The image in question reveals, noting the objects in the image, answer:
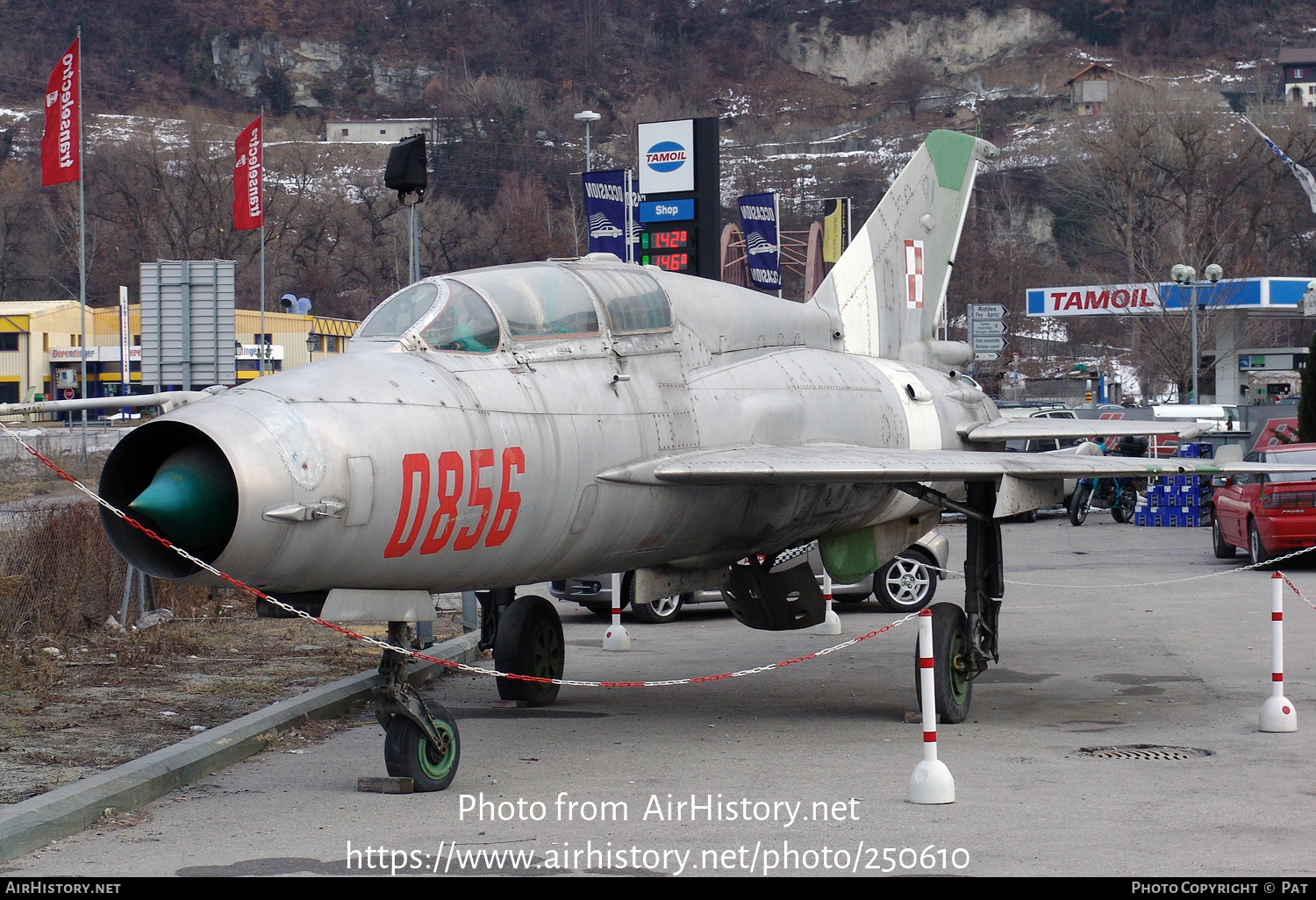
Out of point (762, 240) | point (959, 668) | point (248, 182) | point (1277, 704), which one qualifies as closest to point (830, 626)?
point (959, 668)

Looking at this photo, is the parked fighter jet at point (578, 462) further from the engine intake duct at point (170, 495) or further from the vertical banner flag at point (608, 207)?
the vertical banner flag at point (608, 207)

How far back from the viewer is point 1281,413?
3909 cm

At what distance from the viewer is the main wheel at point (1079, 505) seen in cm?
3022

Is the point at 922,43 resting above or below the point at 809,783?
above

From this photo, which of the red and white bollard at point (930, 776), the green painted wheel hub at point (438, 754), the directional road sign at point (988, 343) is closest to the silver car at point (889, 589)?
the green painted wheel hub at point (438, 754)

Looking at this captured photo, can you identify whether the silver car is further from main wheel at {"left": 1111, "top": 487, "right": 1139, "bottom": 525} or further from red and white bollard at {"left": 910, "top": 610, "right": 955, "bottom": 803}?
main wheel at {"left": 1111, "top": 487, "right": 1139, "bottom": 525}

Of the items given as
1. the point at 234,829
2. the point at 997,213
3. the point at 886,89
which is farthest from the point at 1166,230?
the point at 886,89

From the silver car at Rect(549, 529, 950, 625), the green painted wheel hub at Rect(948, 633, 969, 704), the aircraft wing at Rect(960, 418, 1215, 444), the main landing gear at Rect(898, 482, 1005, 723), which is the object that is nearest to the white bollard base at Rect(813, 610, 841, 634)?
the silver car at Rect(549, 529, 950, 625)

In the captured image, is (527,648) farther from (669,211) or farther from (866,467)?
(669,211)

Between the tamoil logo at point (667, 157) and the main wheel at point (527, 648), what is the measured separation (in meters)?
18.5

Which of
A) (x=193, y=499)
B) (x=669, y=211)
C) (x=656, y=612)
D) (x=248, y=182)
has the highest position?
(x=248, y=182)

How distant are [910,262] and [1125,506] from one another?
759 inches

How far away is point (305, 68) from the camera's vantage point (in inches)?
7013

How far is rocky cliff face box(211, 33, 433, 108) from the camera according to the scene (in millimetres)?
170000
